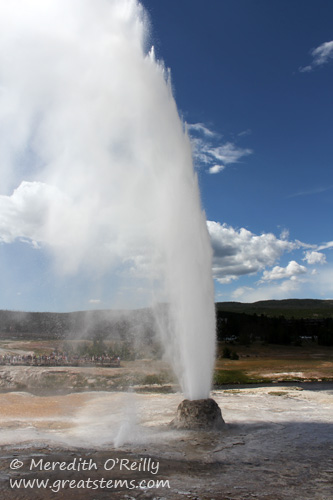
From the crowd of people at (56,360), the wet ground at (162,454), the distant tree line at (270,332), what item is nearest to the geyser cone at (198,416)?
the wet ground at (162,454)

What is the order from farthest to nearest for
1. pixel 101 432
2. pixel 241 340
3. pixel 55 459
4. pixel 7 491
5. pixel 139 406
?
pixel 241 340 < pixel 139 406 < pixel 101 432 < pixel 55 459 < pixel 7 491

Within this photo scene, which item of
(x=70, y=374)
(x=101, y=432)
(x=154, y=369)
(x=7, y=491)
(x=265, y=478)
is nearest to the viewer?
(x=7, y=491)

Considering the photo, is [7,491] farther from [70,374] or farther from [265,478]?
[70,374]

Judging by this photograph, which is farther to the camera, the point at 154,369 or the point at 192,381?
the point at 154,369

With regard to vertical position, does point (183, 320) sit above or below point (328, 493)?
above

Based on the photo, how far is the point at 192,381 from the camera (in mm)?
13094

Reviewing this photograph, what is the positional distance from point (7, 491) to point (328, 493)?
601 centimetres

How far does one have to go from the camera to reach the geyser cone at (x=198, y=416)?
1204 centimetres

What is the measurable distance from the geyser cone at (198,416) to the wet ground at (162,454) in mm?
359

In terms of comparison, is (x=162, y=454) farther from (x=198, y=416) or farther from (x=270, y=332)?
(x=270, y=332)

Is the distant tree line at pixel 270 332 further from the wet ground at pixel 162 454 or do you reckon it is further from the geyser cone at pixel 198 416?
the geyser cone at pixel 198 416

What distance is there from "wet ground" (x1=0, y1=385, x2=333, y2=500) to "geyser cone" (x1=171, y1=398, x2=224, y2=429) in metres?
0.36

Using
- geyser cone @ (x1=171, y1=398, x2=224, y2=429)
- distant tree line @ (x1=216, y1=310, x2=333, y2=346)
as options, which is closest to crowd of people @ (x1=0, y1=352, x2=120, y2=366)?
geyser cone @ (x1=171, y1=398, x2=224, y2=429)

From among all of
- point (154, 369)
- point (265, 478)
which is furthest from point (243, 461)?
point (154, 369)
